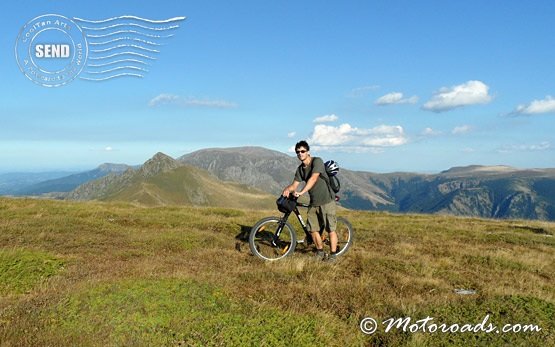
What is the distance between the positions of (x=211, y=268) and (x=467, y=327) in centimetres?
675

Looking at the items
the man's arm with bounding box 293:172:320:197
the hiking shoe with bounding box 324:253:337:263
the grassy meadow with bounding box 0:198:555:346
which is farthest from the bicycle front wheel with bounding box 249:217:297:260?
the man's arm with bounding box 293:172:320:197

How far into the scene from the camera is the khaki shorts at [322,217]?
1369 centimetres

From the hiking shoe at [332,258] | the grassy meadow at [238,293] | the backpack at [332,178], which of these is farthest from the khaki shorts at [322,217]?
the grassy meadow at [238,293]

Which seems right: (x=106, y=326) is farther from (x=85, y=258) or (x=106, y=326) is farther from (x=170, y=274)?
(x=85, y=258)

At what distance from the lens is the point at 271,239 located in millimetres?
13891

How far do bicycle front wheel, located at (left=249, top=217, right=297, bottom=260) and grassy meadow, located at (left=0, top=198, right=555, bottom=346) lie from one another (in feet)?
1.79

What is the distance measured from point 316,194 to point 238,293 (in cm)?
537

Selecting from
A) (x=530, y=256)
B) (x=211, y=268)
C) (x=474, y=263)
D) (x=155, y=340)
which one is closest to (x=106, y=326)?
(x=155, y=340)

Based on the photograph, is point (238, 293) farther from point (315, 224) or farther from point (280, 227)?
point (315, 224)

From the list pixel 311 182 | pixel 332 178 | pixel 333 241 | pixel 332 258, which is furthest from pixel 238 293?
pixel 332 178

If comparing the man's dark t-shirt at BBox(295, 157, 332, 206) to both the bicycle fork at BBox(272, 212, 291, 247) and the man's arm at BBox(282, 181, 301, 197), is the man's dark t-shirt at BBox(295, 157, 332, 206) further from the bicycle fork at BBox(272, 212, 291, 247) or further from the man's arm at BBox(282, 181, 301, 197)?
the bicycle fork at BBox(272, 212, 291, 247)

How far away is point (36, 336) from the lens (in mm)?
6266

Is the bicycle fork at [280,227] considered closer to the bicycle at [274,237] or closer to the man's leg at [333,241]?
the bicycle at [274,237]

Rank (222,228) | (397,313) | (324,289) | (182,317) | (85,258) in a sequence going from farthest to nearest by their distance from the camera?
(222,228)
(85,258)
(324,289)
(397,313)
(182,317)
